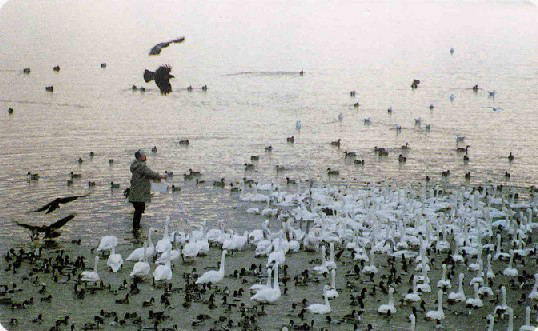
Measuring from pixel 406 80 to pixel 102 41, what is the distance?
831 inches

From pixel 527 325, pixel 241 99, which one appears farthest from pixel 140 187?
pixel 241 99

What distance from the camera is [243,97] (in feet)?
119

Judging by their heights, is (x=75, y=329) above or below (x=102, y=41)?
below

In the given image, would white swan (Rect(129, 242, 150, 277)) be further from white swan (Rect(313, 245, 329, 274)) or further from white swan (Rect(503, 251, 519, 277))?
white swan (Rect(503, 251, 519, 277))

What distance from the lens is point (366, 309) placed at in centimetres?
1217

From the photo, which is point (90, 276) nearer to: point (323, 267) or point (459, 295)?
point (323, 267)

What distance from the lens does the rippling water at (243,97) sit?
71.3ft

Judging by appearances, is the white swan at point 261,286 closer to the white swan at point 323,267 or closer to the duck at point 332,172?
the white swan at point 323,267

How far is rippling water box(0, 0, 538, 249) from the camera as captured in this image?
21719 millimetres

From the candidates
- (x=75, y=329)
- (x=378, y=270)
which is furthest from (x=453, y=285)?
(x=75, y=329)

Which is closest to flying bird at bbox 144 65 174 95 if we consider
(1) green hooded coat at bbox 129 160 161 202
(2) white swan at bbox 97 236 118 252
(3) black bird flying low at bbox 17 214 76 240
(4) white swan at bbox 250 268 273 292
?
(1) green hooded coat at bbox 129 160 161 202

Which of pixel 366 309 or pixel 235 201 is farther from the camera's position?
pixel 235 201

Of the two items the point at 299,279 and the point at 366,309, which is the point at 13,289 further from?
the point at 366,309

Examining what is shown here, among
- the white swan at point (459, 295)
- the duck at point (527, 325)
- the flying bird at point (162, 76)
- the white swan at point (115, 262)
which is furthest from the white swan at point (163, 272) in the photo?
the duck at point (527, 325)
